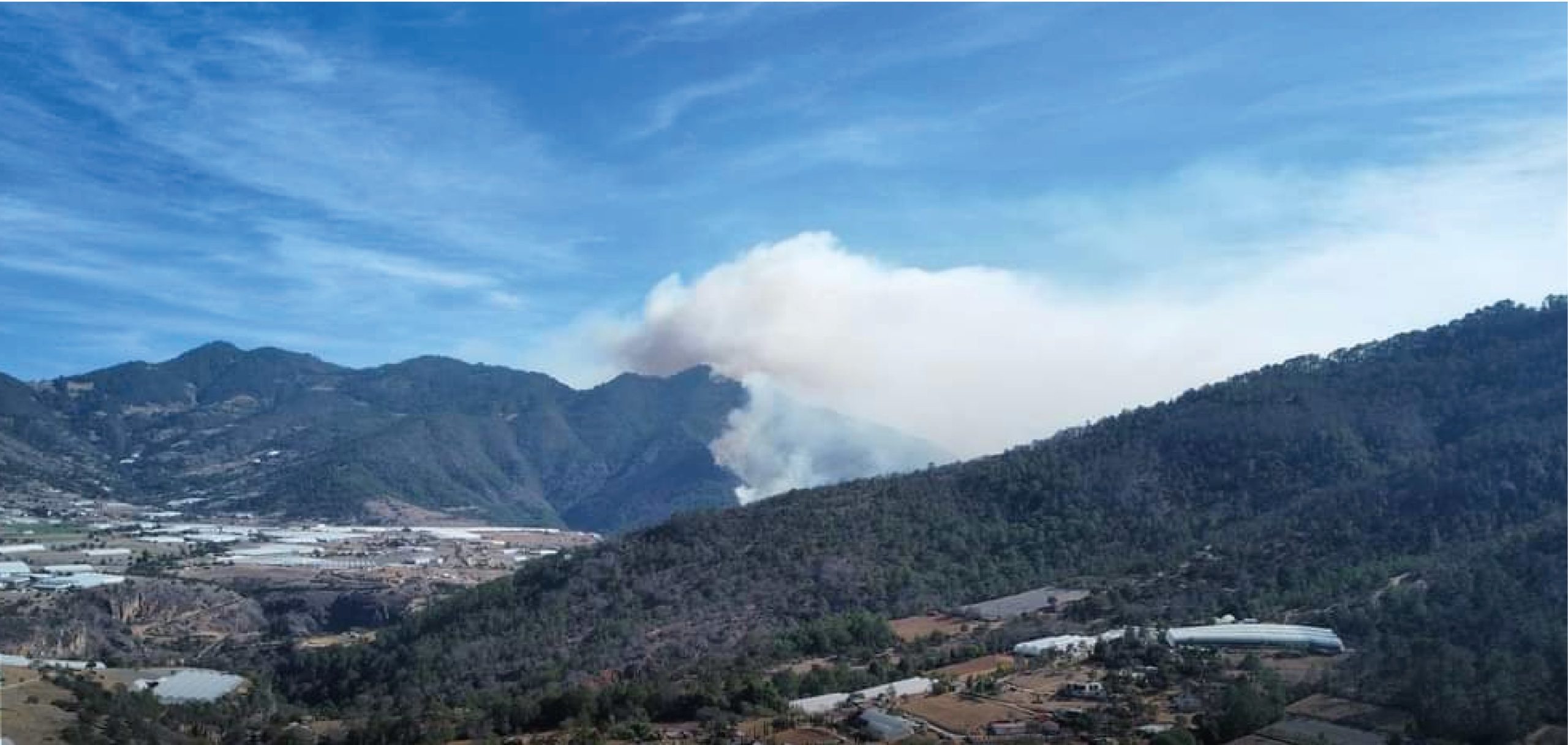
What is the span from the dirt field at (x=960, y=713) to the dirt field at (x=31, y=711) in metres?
31.7

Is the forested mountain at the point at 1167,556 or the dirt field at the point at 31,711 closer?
the dirt field at the point at 31,711

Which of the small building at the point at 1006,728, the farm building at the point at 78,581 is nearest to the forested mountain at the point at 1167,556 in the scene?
the small building at the point at 1006,728

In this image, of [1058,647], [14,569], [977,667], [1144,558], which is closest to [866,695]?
[977,667]

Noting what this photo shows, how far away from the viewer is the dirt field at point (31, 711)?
44156 mm

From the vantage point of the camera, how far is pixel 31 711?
48250mm

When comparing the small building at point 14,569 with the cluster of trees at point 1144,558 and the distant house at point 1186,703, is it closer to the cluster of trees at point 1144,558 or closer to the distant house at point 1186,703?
the cluster of trees at point 1144,558

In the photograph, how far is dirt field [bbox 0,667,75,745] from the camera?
145 feet

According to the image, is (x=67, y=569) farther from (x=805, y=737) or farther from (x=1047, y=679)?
(x=1047, y=679)

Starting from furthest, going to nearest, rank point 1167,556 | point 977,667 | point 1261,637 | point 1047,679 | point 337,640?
1. point 337,640
2. point 1167,556
3. point 977,667
4. point 1261,637
5. point 1047,679

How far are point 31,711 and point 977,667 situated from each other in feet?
129

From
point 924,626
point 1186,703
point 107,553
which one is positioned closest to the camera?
point 1186,703

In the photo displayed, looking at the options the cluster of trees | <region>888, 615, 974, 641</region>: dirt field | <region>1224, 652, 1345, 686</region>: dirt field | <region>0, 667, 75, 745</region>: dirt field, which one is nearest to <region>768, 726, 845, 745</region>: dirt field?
the cluster of trees

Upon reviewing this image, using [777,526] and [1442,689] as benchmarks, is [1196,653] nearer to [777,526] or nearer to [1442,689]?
[1442,689]

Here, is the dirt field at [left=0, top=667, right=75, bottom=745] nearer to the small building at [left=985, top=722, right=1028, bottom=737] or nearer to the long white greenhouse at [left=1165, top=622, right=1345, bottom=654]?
the small building at [left=985, top=722, right=1028, bottom=737]
